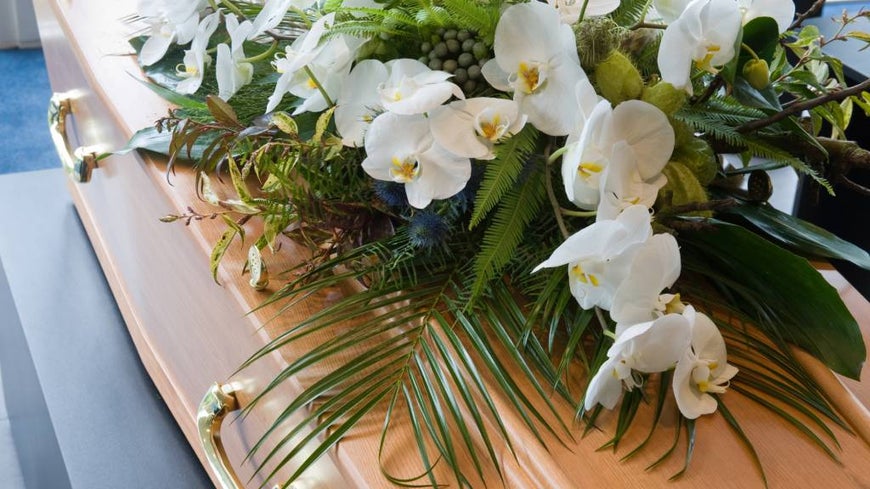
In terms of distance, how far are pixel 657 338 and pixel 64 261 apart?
36.0 inches

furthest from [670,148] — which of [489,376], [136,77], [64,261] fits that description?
[64,261]

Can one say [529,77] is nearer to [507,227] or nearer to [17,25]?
[507,227]

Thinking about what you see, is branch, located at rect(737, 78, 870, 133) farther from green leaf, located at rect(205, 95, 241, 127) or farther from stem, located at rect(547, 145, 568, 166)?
green leaf, located at rect(205, 95, 241, 127)

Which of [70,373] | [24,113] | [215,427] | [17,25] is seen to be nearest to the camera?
[215,427]

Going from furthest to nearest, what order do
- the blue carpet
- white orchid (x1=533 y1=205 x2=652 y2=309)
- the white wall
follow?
the white wall
the blue carpet
white orchid (x1=533 y1=205 x2=652 y2=309)

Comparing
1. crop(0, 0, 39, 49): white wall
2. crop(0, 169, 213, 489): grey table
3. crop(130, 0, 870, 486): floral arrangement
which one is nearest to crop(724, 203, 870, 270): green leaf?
crop(130, 0, 870, 486): floral arrangement

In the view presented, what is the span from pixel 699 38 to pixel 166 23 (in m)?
0.46

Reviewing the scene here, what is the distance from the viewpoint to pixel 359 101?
0.57 m

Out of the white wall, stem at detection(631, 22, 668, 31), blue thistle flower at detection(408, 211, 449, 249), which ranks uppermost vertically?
stem at detection(631, 22, 668, 31)

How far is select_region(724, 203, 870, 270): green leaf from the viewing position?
0.59m

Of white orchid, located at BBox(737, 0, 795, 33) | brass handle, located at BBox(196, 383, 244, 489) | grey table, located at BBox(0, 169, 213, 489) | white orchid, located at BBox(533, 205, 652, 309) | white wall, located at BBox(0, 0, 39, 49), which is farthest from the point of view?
white wall, located at BBox(0, 0, 39, 49)

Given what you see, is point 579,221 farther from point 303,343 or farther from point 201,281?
point 201,281

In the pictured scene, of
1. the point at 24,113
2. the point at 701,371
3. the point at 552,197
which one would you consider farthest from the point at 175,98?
the point at 24,113

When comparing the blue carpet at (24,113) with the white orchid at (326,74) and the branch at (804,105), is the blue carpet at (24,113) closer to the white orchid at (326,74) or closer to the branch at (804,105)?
the white orchid at (326,74)
